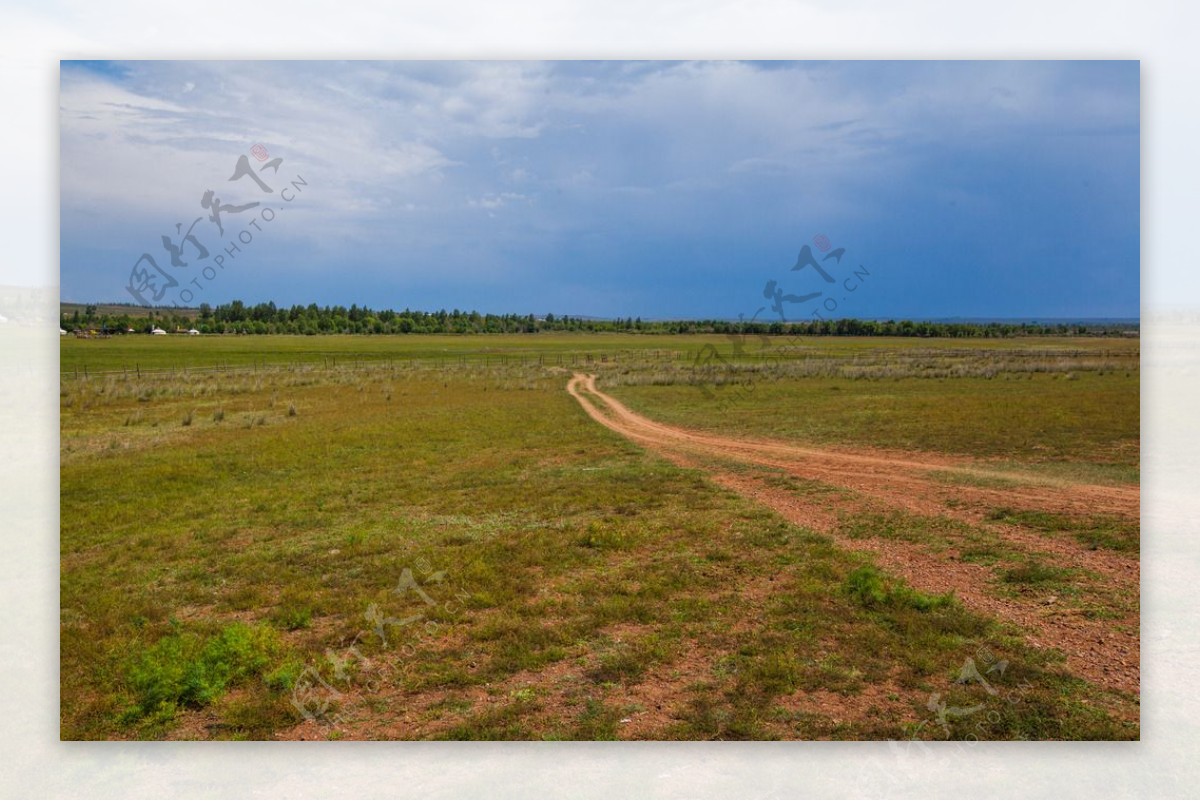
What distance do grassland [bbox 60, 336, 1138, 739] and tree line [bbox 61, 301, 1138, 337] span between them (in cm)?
81

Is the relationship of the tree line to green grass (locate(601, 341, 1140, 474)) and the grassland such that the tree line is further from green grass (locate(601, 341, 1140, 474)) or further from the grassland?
green grass (locate(601, 341, 1140, 474))

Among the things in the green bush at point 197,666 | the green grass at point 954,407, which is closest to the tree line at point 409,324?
the green grass at point 954,407

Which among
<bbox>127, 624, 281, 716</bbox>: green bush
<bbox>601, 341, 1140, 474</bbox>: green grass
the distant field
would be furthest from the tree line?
<bbox>127, 624, 281, 716</bbox>: green bush

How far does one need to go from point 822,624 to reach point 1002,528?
2967 mm

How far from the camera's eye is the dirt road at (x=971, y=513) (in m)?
5.64

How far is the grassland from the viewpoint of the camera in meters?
5.07

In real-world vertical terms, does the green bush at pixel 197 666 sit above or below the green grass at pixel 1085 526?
below

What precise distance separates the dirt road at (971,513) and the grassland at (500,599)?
205mm

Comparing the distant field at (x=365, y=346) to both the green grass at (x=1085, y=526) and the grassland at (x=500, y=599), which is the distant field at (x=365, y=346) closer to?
the grassland at (x=500, y=599)

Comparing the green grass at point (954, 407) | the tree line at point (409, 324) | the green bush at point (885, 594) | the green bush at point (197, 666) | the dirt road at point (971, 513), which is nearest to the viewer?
the green bush at point (197, 666)

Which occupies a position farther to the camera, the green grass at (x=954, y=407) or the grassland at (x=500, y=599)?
the green grass at (x=954, y=407)

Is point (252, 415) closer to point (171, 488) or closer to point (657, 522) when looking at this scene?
point (171, 488)

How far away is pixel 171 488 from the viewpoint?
32.4 ft

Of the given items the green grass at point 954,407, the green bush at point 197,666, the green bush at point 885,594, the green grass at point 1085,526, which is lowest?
the green bush at point 197,666
